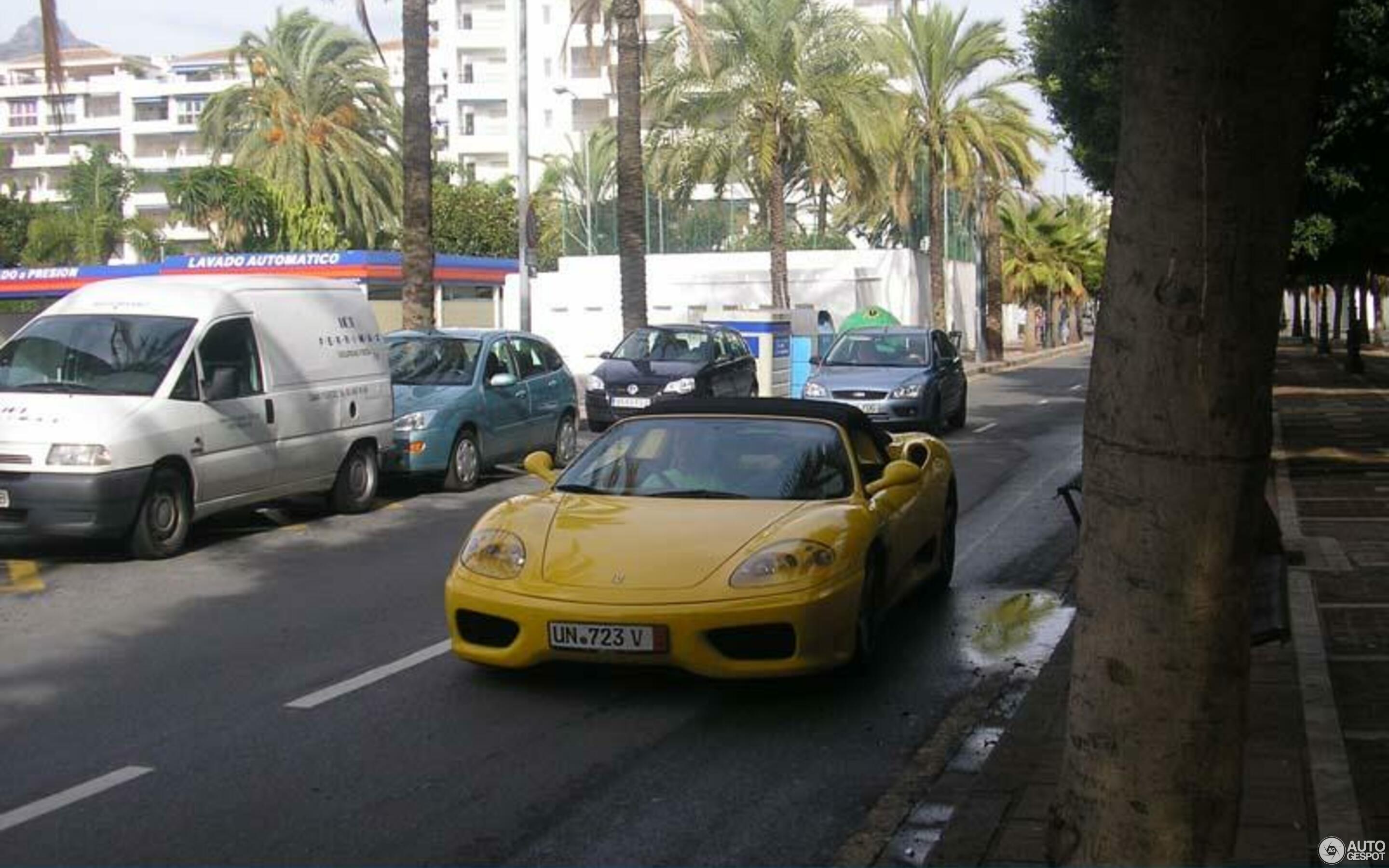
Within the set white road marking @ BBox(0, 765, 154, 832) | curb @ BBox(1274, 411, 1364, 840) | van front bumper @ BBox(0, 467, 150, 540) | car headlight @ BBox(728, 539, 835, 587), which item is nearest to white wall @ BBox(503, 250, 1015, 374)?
van front bumper @ BBox(0, 467, 150, 540)

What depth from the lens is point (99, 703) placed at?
735 cm

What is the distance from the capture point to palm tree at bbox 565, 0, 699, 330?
1113 inches

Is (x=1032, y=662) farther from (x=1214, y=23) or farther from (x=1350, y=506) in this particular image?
(x=1350, y=506)

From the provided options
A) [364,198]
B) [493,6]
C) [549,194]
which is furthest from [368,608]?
[493,6]

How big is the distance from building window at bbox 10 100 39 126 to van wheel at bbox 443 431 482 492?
109 meters

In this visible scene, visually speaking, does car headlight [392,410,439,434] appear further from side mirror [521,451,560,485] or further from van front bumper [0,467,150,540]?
side mirror [521,451,560,485]

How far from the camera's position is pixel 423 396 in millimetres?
16031

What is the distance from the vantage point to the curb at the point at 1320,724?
5.25 m

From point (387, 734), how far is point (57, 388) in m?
6.26

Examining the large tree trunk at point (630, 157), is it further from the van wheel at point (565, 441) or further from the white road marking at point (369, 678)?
the white road marking at point (369, 678)

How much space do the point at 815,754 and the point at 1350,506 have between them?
8.98m

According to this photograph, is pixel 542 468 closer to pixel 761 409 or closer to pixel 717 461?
pixel 717 461

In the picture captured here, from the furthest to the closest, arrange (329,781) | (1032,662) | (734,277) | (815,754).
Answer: (734,277) < (1032,662) < (815,754) < (329,781)

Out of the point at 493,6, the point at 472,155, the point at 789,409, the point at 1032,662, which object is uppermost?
the point at 493,6
